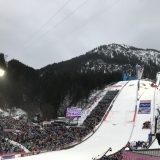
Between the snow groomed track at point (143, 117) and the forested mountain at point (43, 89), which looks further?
the forested mountain at point (43, 89)

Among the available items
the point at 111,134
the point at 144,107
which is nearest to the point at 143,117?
the point at 144,107

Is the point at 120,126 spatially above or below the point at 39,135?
above

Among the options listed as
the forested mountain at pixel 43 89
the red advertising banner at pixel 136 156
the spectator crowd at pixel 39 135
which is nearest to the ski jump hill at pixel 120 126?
the spectator crowd at pixel 39 135

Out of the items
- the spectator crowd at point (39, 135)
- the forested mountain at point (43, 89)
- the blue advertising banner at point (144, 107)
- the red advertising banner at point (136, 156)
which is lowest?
the spectator crowd at point (39, 135)

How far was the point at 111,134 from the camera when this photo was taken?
133ft

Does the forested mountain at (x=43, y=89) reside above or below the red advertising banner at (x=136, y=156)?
above

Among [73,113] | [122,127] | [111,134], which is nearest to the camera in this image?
[111,134]

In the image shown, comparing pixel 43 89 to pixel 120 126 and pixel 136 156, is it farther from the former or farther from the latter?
pixel 136 156

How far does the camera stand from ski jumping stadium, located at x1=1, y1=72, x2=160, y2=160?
98.0 feet

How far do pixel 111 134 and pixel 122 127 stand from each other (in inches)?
133

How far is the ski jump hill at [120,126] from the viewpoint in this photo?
30.7 metres

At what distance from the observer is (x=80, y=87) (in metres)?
78.1

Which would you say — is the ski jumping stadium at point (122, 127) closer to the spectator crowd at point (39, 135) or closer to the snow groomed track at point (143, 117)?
the snow groomed track at point (143, 117)

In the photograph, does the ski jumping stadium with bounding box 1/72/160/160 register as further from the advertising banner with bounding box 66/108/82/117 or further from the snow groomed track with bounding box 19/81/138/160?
the advertising banner with bounding box 66/108/82/117
